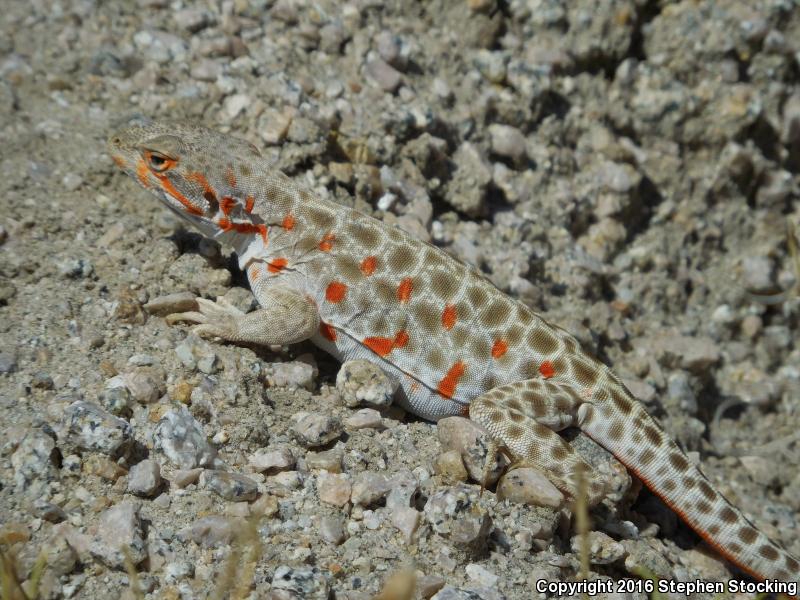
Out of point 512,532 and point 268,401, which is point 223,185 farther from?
point 512,532

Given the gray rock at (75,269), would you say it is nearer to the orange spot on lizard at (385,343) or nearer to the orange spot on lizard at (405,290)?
the orange spot on lizard at (385,343)

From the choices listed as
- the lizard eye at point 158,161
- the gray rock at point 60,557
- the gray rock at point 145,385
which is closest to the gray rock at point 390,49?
the lizard eye at point 158,161

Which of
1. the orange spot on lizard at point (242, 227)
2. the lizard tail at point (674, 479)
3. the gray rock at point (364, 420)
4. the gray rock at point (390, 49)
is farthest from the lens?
the gray rock at point (390, 49)

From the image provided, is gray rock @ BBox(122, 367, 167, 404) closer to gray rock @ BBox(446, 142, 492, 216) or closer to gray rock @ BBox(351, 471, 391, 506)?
gray rock @ BBox(351, 471, 391, 506)

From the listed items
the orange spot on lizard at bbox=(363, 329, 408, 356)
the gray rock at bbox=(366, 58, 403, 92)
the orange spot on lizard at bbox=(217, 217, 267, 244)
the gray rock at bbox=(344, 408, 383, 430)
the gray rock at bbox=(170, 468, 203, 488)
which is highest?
the gray rock at bbox=(366, 58, 403, 92)

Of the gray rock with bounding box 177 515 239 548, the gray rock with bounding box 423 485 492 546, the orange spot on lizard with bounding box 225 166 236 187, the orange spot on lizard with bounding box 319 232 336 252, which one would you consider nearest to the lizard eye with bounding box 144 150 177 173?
the orange spot on lizard with bounding box 225 166 236 187

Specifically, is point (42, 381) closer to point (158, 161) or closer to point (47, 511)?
point (47, 511)

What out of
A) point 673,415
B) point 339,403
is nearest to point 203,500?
point 339,403
